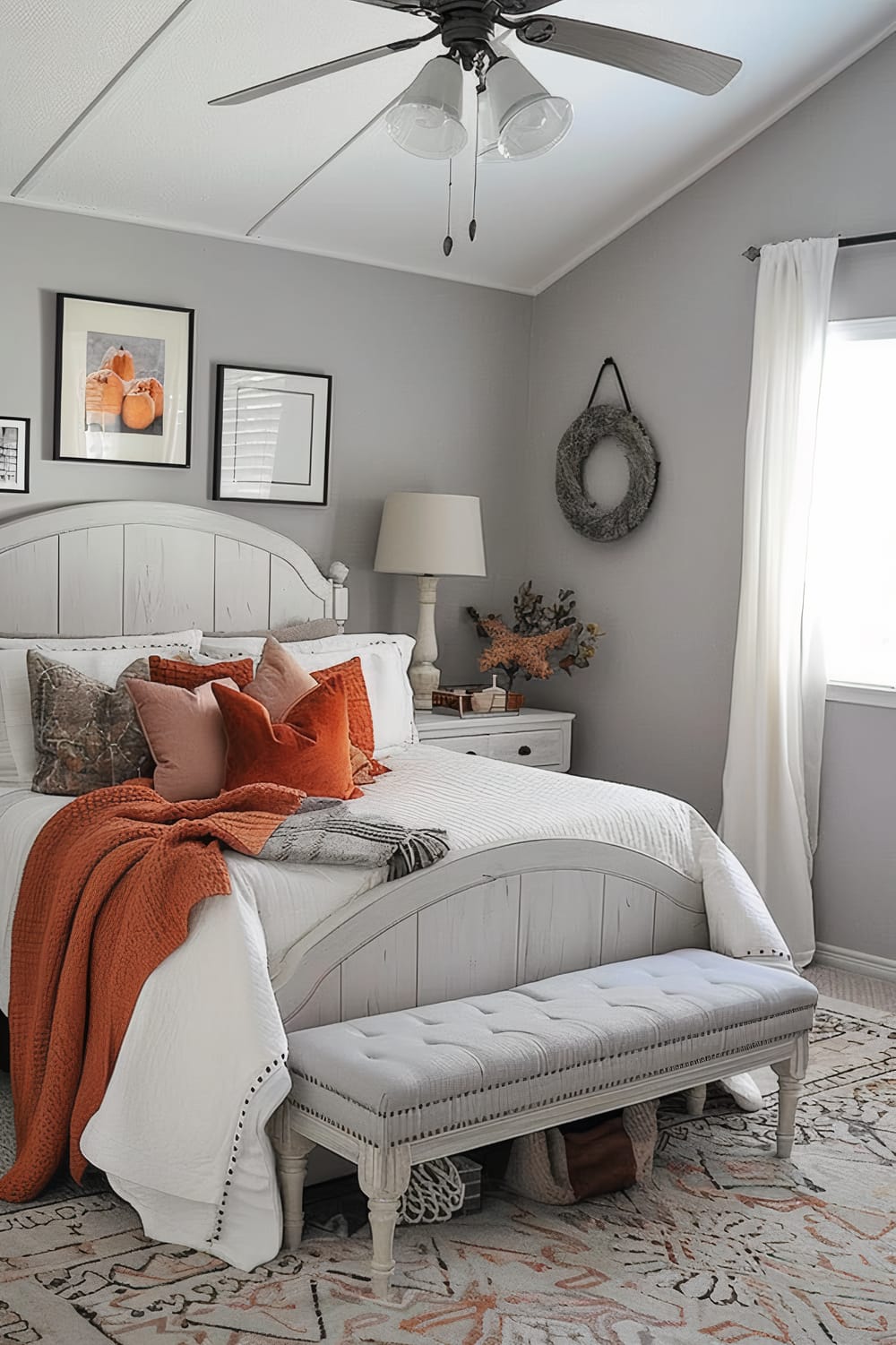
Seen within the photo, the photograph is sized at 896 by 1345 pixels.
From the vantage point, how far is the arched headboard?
13.4 ft

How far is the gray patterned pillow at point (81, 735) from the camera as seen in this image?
3381 millimetres

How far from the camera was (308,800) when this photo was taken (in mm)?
3193

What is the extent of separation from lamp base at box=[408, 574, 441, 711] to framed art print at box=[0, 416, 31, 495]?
1430mm

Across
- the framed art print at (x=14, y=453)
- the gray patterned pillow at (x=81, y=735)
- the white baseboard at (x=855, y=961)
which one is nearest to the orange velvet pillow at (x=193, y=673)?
the gray patterned pillow at (x=81, y=735)

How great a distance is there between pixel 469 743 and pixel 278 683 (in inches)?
49.0

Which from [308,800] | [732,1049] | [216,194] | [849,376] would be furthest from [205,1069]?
[849,376]

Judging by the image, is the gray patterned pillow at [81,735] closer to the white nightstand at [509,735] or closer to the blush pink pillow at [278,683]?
the blush pink pillow at [278,683]

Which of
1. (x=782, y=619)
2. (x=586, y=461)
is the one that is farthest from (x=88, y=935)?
(x=586, y=461)

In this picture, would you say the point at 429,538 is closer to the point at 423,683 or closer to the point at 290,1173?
the point at 423,683

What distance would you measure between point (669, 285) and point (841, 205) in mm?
703

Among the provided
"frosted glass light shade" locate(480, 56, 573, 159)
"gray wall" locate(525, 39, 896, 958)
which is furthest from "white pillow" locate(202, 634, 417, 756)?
"frosted glass light shade" locate(480, 56, 573, 159)

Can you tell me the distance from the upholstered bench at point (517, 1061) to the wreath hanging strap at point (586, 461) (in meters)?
2.29

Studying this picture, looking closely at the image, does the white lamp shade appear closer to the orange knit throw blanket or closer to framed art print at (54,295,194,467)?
framed art print at (54,295,194,467)

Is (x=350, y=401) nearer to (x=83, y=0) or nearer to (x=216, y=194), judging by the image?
(x=216, y=194)
